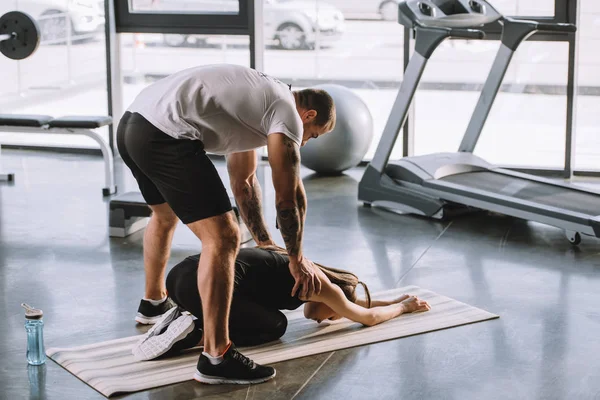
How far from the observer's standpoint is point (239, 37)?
21.8ft

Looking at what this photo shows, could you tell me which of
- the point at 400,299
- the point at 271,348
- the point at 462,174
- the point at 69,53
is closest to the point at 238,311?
the point at 271,348

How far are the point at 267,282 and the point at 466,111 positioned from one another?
147 inches

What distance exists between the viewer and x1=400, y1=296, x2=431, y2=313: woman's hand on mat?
3541mm

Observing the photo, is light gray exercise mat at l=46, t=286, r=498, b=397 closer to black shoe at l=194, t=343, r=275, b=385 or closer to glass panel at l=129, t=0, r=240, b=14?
black shoe at l=194, t=343, r=275, b=385

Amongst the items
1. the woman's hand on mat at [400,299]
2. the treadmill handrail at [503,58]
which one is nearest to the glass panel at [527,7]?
the treadmill handrail at [503,58]

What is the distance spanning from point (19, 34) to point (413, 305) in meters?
3.09

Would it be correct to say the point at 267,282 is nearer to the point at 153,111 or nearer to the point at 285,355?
the point at 285,355

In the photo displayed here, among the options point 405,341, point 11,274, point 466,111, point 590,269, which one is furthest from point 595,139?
point 11,274

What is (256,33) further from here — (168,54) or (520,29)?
(520,29)

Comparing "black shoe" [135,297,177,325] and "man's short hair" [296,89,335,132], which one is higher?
"man's short hair" [296,89,335,132]

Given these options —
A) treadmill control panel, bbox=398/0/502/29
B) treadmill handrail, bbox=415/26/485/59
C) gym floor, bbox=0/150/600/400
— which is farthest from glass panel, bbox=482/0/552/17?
gym floor, bbox=0/150/600/400

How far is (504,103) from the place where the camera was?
6.42 metres

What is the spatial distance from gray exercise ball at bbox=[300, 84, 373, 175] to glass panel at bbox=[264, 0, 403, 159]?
54 cm

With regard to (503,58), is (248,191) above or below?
below
